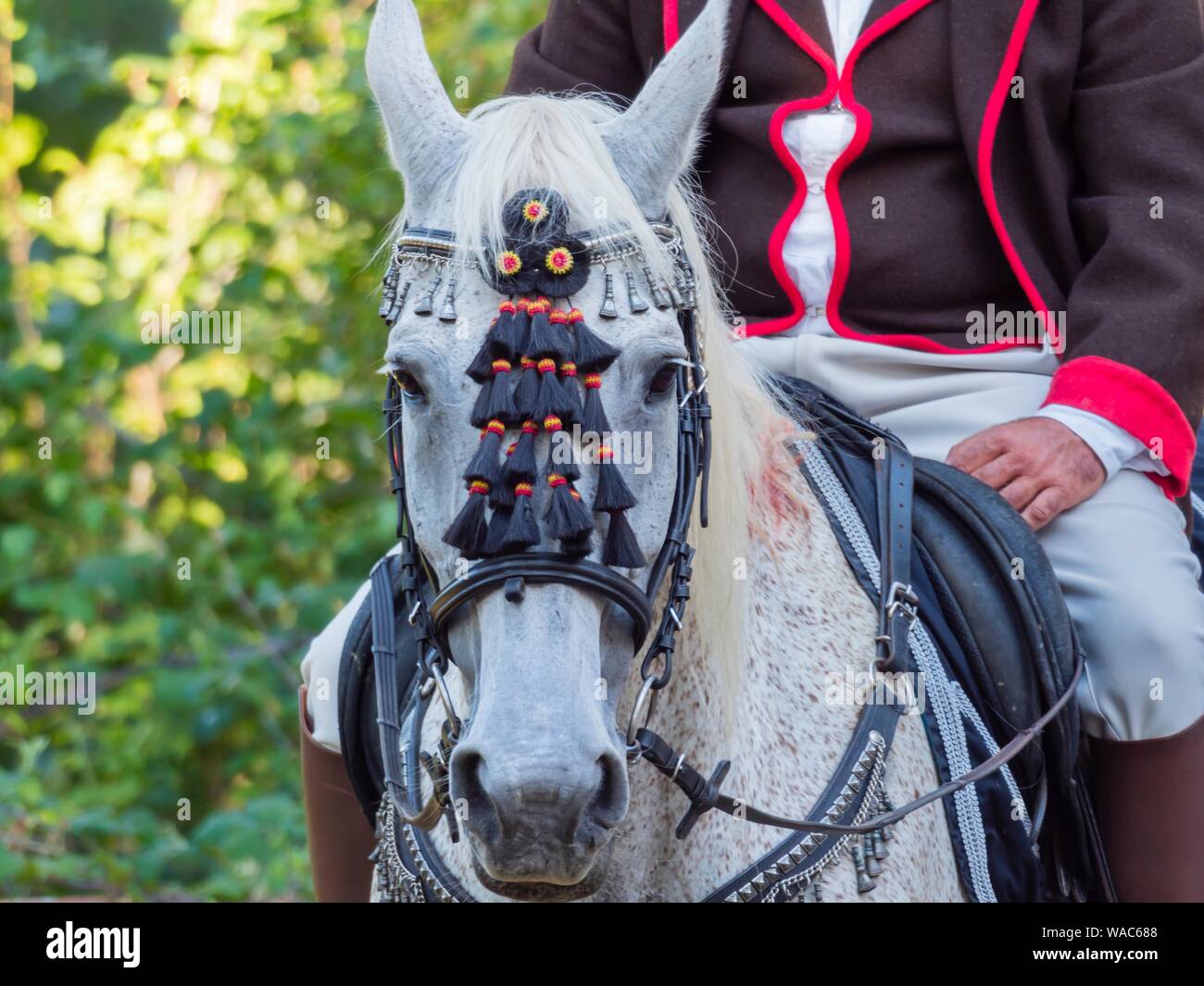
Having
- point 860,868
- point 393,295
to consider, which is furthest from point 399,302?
point 860,868

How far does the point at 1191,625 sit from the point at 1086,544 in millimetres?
227

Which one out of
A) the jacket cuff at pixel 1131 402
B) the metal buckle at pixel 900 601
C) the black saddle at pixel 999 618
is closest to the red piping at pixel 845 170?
the jacket cuff at pixel 1131 402

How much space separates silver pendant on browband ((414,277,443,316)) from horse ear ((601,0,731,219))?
32 centimetres

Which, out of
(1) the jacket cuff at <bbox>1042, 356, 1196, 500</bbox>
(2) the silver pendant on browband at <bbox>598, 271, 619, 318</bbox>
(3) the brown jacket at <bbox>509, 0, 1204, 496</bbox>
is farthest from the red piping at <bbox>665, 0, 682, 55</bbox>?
(2) the silver pendant on browband at <bbox>598, 271, 619, 318</bbox>

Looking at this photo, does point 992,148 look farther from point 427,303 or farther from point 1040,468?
point 427,303

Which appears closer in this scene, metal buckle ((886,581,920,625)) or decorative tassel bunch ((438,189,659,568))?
decorative tassel bunch ((438,189,659,568))

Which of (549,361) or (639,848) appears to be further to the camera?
(639,848)

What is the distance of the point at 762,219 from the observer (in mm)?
2945

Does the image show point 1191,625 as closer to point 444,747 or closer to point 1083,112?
point 1083,112

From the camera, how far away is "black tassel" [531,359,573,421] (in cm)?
184

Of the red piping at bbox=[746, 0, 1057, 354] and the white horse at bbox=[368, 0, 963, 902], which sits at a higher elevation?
the red piping at bbox=[746, 0, 1057, 354]

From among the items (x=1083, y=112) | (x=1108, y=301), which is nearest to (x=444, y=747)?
(x=1108, y=301)

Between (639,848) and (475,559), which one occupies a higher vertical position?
(475,559)

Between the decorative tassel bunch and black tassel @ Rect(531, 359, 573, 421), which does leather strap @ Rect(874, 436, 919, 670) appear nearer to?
the decorative tassel bunch
